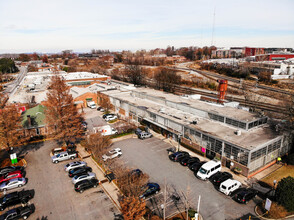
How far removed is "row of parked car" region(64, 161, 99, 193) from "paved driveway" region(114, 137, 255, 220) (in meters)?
5.09

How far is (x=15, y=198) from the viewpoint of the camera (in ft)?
65.5

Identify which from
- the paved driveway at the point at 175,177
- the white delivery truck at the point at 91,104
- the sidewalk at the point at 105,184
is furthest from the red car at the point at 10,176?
the white delivery truck at the point at 91,104

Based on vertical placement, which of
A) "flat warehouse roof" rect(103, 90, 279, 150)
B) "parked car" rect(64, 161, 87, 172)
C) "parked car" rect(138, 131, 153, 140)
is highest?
"flat warehouse roof" rect(103, 90, 279, 150)

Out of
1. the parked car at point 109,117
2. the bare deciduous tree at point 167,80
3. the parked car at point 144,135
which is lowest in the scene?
the parked car at point 144,135

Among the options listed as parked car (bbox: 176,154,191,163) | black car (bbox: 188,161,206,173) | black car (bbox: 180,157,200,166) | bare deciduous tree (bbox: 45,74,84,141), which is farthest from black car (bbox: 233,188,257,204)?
bare deciduous tree (bbox: 45,74,84,141)

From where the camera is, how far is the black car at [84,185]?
2139 centimetres

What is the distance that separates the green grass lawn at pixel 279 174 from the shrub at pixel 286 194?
4365mm

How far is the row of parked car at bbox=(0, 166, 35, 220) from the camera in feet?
59.4

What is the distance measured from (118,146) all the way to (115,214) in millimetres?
13706

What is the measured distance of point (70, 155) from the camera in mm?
28016

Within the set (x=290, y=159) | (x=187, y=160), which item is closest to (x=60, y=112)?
(x=187, y=160)

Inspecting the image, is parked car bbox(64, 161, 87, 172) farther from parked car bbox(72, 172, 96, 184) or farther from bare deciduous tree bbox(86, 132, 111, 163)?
parked car bbox(72, 172, 96, 184)

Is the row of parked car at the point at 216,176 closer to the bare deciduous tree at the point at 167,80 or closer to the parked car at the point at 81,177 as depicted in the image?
the parked car at the point at 81,177

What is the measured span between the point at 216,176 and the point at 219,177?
344 millimetres
